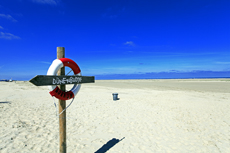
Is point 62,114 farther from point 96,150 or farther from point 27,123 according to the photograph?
point 27,123

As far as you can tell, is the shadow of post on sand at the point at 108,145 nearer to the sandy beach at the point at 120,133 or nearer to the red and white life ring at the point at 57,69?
the sandy beach at the point at 120,133

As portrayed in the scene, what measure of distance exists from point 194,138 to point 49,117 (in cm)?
544

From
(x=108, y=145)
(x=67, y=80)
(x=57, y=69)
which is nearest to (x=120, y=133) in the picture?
(x=108, y=145)

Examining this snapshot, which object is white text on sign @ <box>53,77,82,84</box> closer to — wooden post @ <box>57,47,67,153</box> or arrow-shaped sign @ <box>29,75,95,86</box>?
arrow-shaped sign @ <box>29,75,95,86</box>

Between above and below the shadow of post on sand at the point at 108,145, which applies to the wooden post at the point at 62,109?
above

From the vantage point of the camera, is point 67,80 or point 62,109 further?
point 62,109

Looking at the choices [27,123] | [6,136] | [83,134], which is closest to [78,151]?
[83,134]

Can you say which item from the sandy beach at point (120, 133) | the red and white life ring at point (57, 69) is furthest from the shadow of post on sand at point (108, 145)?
the red and white life ring at point (57, 69)

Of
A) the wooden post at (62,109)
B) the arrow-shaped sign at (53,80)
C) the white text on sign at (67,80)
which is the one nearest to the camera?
the arrow-shaped sign at (53,80)

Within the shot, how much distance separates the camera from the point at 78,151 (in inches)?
139

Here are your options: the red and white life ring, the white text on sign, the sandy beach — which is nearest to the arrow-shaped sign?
the white text on sign

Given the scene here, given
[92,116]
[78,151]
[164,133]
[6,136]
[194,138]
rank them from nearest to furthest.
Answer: [78,151] < [6,136] < [194,138] < [164,133] < [92,116]

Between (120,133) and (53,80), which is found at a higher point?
(53,80)

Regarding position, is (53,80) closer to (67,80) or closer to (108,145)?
(67,80)
